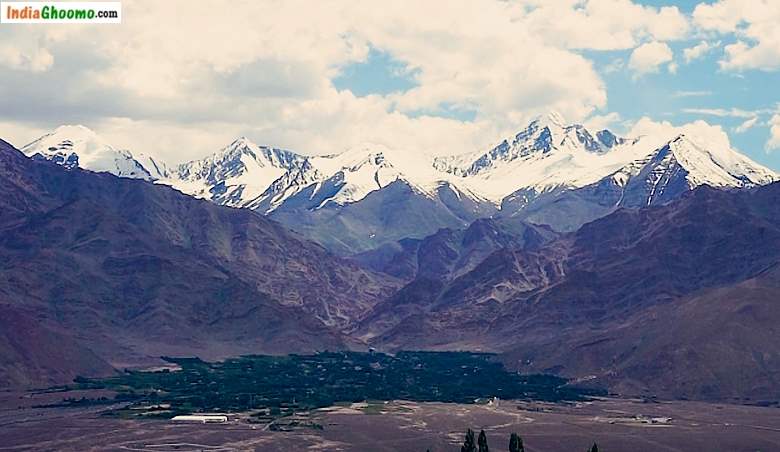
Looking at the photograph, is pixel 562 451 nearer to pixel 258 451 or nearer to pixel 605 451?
pixel 605 451

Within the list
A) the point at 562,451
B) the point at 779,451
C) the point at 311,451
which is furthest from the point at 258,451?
the point at 779,451

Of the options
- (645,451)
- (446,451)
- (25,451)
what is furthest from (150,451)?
(645,451)

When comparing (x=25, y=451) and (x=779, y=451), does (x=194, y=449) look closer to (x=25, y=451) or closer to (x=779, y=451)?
(x=25, y=451)

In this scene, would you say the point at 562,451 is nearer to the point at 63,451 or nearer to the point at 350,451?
the point at 350,451

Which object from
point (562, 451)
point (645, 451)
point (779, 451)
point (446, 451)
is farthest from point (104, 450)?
point (779, 451)

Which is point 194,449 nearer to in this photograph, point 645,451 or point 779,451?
point 645,451
